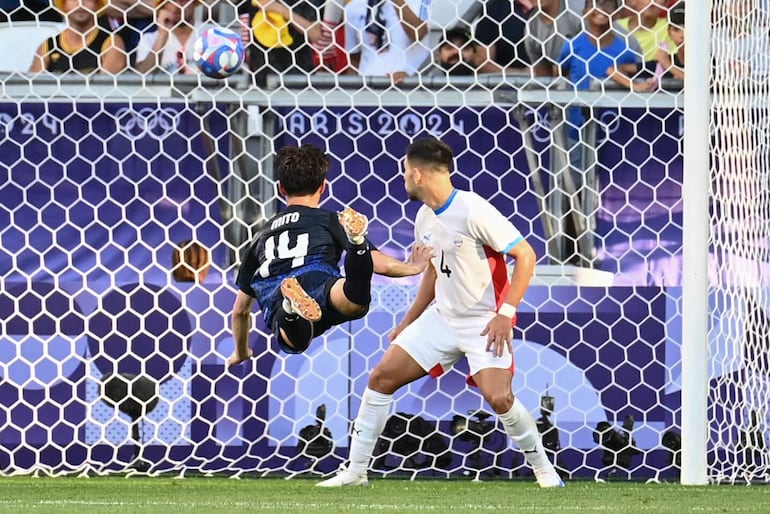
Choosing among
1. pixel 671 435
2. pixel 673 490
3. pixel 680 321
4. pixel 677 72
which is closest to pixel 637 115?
pixel 677 72

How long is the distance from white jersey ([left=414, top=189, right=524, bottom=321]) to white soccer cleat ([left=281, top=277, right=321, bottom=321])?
32.6 inches

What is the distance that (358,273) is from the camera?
5492 millimetres

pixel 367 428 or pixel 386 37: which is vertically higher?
pixel 386 37

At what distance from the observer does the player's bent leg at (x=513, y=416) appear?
20.2 ft

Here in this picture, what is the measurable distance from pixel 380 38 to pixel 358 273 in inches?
99.4

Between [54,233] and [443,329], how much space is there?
2282 mm

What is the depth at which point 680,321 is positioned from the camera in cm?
724

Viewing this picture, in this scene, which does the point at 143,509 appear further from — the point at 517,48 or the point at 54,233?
the point at 517,48

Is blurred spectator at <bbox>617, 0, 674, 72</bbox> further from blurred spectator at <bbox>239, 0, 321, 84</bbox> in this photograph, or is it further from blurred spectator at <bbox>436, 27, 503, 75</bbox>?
blurred spectator at <bbox>239, 0, 321, 84</bbox>

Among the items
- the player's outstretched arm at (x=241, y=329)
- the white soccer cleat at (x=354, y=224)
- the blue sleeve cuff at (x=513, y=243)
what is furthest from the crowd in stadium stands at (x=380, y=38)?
the white soccer cleat at (x=354, y=224)

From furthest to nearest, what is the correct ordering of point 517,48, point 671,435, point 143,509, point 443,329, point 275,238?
point 517,48
point 671,435
point 443,329
point 275,238
point 143,509

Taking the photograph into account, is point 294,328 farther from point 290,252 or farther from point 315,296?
point 290,252

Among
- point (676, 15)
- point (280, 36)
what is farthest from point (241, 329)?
point (676, 15)

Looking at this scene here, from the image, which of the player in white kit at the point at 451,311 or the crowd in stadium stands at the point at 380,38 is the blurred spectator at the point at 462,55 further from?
the player in white kit at the point at 451,311
